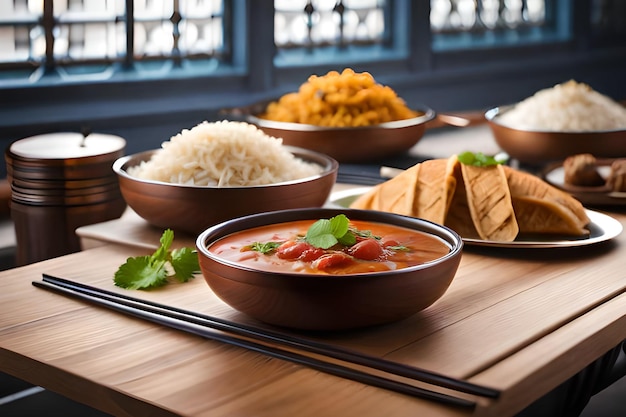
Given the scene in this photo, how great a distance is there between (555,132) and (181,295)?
1.20 meters

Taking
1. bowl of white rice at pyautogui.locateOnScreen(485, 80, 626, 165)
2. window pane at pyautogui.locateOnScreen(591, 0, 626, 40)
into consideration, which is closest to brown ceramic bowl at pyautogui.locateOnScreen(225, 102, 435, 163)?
bowl of white rice at pyautogui.locateOnScreen(485, 80, 626, 165)

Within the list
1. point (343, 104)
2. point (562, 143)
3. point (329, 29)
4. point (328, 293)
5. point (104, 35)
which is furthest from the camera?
point (329, 29)

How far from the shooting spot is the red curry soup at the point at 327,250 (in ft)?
3.76

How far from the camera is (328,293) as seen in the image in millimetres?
1091

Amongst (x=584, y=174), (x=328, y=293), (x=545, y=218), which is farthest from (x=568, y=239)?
(x=328, y=293)

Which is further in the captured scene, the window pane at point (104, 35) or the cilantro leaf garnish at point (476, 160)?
the window pane at point (104, 35)

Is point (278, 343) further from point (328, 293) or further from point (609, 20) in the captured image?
point (609, 20)

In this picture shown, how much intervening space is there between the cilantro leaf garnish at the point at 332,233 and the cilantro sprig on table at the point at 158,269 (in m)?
0.30

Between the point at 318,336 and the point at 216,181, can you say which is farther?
the point at 216,181

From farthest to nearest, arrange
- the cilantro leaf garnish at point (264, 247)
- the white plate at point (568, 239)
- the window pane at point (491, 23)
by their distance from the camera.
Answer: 1. the window pane at point (491, 23)
2. the white plate at point (568, 239)
3. the cilantro leaf garnish at point (264, 247)

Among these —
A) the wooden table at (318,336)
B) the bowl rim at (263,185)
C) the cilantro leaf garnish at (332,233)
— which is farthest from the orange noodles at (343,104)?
the cilantro leaf garnish at (332,233)

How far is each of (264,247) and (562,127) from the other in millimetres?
1298

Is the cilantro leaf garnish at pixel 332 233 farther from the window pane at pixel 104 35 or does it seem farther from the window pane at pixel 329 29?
the window pane at pixel 329 29

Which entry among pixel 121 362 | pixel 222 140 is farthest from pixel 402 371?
pixel 222 140
